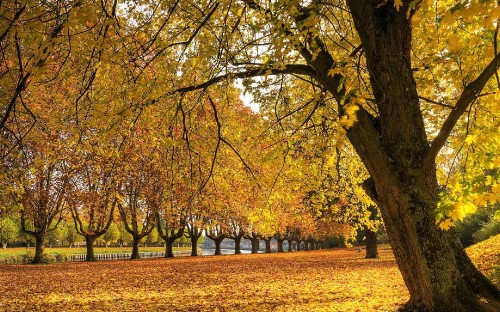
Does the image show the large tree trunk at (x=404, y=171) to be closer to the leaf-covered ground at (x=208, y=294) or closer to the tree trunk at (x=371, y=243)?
the leaf-covered ground at (x=208, y=294)

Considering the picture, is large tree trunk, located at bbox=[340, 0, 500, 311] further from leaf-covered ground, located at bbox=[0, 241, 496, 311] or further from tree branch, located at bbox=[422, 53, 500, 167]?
leaf-covered ground, located at bbox=[0, 241, 496, 311]

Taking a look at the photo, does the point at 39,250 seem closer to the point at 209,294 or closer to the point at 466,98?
the point at 209,294

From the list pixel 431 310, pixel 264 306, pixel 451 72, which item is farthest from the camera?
pixel 264 306

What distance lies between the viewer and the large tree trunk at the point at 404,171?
5.14 meters

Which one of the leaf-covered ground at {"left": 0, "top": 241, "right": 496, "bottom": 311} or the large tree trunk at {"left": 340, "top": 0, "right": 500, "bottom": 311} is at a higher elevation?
the large tree trunk at {"left": 340, "top": 0, "right": 500, "bottom": 311}

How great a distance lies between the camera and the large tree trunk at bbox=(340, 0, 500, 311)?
5.14m

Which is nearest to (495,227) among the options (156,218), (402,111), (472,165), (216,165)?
(472,165)

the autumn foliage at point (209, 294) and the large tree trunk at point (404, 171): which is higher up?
the large tree trunk at point (404, 171)

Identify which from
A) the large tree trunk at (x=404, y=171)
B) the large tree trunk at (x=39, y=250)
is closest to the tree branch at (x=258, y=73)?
the large tree trunk at (x=404, y=171)

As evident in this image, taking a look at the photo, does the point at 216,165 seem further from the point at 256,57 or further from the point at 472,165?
the point at 472,165

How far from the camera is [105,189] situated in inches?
960

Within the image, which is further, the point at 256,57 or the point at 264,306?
the point at 264,306

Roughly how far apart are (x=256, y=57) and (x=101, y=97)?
3058 millimetres

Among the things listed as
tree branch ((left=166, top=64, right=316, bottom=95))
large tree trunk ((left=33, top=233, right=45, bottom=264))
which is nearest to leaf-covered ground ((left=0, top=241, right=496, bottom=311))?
tree branch ((left=166, top=64, right=316, bottom=95))
